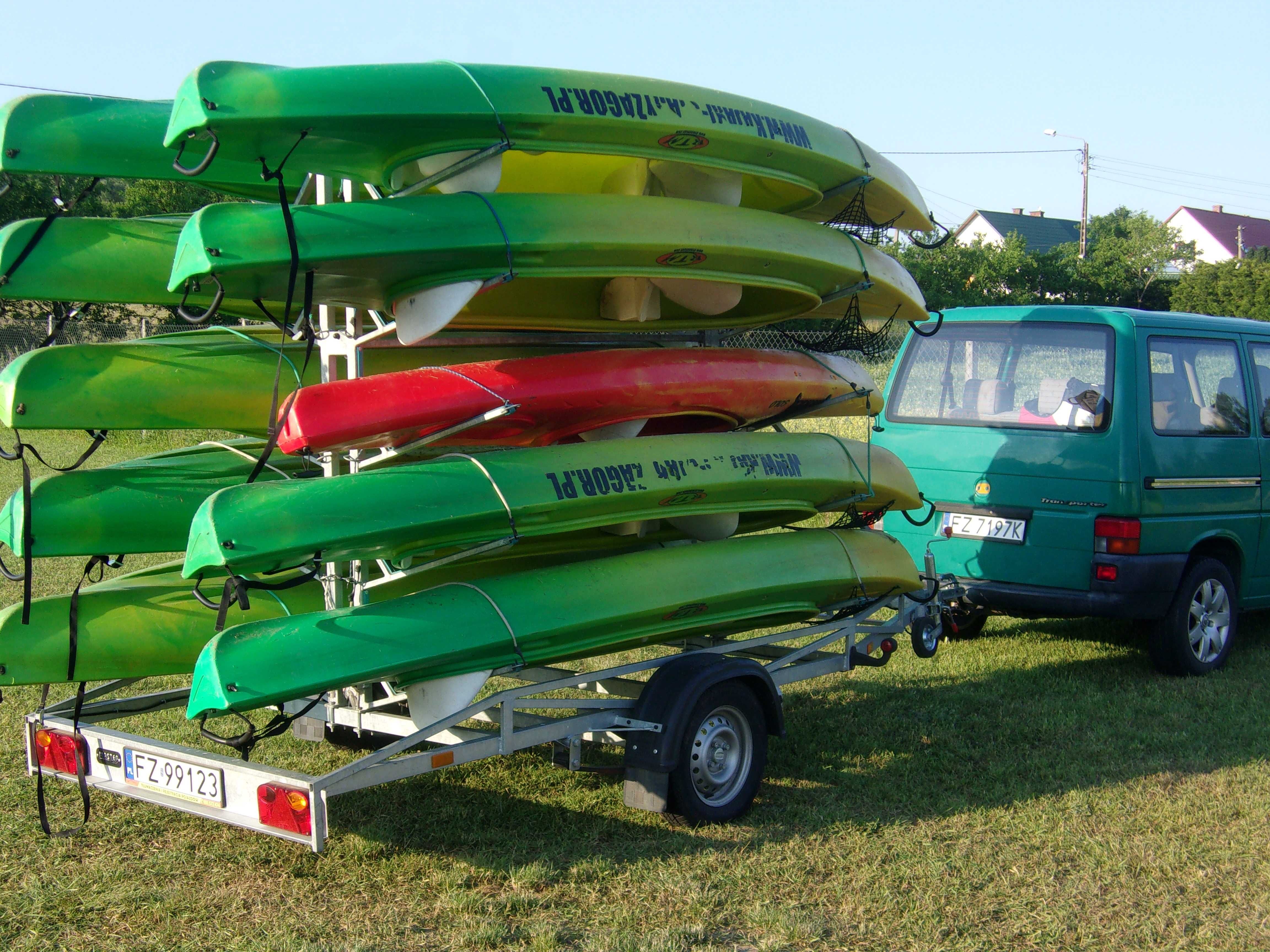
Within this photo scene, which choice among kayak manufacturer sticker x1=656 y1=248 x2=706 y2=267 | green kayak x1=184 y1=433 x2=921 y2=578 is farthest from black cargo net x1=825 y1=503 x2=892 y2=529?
kayak manufacturer sticker x1=656 y1=248 x2=706 y2=267

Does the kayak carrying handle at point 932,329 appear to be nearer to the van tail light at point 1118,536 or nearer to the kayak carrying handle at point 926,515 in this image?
the kayak carrying handle at point 926,515

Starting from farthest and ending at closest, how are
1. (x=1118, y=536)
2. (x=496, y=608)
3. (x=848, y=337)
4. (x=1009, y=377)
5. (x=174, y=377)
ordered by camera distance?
1. (x=1009, y=377)
2. (x=1118, y=536)
3. (x=848, y=337)
4. (x=174, y=377)
5. (x=496, y=608)

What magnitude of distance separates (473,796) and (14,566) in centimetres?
626

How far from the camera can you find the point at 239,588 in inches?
147

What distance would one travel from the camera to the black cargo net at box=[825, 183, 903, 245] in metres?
5.97

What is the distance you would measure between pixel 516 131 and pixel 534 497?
1401 millimetres

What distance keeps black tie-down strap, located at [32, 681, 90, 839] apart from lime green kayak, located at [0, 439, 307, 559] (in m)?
0.55

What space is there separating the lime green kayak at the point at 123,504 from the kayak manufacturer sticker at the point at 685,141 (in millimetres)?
2087

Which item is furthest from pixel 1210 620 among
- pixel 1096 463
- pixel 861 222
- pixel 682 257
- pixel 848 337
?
pixel 682 257

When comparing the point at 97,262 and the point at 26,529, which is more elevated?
the point at 97,262

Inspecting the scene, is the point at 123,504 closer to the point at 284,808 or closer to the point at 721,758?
the point at 284,808

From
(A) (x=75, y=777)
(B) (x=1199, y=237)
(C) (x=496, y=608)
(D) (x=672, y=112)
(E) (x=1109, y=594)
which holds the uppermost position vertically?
(B) (x=1199, y=237)

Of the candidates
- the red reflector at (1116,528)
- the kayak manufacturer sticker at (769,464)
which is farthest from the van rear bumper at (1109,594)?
the kayak manufacturer sticker at (769,464)

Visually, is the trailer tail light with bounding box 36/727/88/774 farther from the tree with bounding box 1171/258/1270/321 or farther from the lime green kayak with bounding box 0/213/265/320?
the tree with bounding box 1171/258/1270/321
